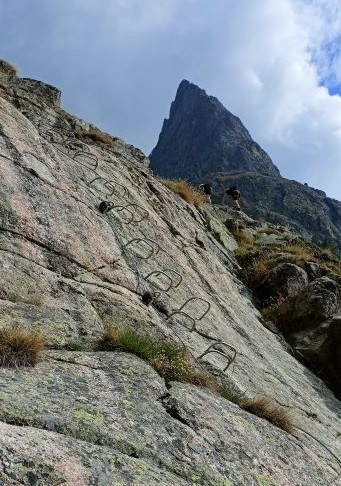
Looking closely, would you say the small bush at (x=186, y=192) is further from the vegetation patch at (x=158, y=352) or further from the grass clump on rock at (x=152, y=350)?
the grass clump on rock at (x=152, y=350)

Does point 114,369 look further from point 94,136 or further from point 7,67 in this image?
point 7,67

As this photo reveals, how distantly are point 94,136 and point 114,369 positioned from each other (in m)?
13.4

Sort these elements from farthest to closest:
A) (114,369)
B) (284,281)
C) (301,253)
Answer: (301,253)
(284,281)
(114,369)

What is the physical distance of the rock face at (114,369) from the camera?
4.82m

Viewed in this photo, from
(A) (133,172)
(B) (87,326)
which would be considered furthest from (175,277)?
(A) (133,172)

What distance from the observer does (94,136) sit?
18688 mm

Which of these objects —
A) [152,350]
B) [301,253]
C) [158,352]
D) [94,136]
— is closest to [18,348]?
[152,350]

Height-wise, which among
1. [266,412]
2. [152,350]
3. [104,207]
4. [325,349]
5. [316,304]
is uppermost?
[316,304]

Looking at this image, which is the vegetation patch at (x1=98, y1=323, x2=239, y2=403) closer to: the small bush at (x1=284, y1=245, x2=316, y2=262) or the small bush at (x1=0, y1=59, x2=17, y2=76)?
the small bush at (x1=284, y1=245, x2=316, y2=262)

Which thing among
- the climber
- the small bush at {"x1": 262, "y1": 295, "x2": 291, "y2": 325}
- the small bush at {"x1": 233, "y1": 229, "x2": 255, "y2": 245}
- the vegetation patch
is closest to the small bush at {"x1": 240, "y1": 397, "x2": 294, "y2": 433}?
the vegetation patch

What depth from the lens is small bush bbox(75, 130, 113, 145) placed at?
17969 mm

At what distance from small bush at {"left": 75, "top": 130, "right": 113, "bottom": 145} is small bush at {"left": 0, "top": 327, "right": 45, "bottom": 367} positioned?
503 inches

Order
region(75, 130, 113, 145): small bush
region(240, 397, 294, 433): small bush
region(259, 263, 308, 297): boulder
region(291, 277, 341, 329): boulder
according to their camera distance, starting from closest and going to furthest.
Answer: region(240, 397, 294, 433): small bush
region(291, 277, 341, 329): boulder
region(75, 130, 113, 145): small bush
region(259, 263, 308, 297): boulder

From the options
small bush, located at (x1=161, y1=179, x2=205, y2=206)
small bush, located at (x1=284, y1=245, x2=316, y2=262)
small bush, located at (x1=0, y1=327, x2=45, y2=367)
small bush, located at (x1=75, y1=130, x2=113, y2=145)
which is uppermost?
small bush, located at (x1=284, y1=245, x2=316, y2=262)
